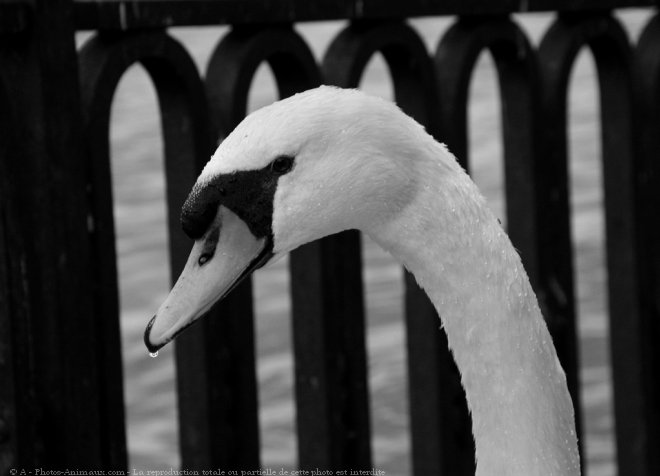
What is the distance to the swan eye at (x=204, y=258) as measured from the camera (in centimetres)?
125

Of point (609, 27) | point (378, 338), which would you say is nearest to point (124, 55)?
point (609, 27)

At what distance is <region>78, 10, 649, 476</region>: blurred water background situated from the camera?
396 centimetres

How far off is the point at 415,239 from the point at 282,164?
0.46 feet

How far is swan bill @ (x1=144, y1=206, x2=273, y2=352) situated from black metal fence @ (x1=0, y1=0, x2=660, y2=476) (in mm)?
389

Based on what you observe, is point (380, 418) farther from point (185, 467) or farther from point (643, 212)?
point (185, 467)

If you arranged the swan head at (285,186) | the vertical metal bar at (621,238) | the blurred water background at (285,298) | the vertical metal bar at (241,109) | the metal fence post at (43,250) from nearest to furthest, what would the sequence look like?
the swan head at (285,186) → the metal fence post at (43,250) → the vertical metal bar at (241,109) → the vertical metal bar at (621,238) → the blurred water background at (285,298)

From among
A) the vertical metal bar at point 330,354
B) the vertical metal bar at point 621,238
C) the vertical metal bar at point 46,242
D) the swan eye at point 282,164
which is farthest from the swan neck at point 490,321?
the vertical metal bar at point 621,238

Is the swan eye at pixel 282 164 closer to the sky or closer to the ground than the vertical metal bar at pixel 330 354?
closer to the sky

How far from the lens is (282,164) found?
4.00 feet

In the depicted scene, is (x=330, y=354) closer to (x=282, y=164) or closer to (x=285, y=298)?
(x=282, y=164)

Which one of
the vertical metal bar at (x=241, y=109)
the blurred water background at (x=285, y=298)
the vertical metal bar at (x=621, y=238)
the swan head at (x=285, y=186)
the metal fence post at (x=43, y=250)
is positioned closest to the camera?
the swan head at (x=285, y=186)

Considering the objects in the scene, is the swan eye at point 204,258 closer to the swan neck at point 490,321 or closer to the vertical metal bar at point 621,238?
the swan neck at point 490,321

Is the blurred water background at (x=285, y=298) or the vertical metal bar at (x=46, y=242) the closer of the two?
the vertical metal bar at (x=46, y=242)

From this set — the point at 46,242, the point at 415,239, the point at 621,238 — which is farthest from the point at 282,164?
the point at 621,238
